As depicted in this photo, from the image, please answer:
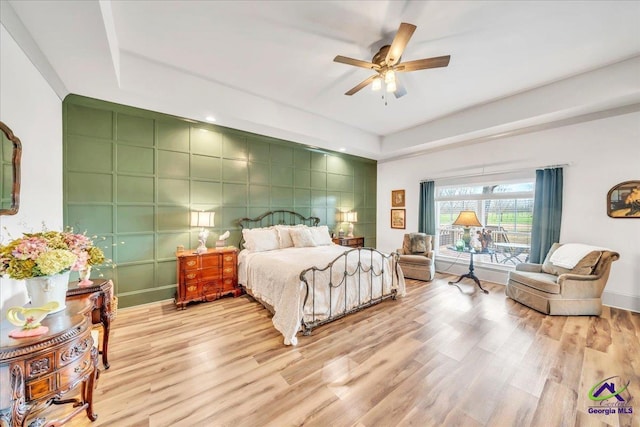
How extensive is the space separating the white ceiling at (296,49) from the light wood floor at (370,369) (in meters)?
3.11

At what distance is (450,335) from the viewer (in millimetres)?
2850

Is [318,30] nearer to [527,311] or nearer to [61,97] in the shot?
[61,97]

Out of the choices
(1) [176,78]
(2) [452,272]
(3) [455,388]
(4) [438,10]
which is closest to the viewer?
(3) [455,388]

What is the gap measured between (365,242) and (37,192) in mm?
6321

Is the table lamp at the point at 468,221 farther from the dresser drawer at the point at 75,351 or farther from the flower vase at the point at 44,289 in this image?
the flower vase at the point at 44,289

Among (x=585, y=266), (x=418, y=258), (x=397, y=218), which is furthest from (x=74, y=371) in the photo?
(x=397, y=218)

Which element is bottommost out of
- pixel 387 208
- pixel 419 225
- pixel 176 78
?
pixel 419 225

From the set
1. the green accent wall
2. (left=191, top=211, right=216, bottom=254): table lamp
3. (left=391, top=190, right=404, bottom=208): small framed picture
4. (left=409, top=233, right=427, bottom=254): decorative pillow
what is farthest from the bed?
(left=391, top=190, right=404, bottom=208): small framed picture

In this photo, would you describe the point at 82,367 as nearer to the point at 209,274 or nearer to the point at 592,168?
the point at 209,274

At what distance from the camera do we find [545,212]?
168 inches

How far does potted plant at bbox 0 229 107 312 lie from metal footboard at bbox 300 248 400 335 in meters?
1.93

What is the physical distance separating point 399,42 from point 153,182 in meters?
3.99

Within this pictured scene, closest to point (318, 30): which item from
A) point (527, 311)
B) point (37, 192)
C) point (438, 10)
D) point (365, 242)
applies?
point (438, 10)

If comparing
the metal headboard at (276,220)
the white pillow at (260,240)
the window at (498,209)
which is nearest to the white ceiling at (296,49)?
the window at (498,209)
